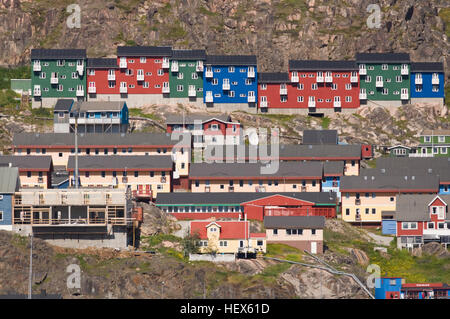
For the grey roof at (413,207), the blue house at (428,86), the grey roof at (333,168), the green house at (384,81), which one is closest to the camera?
the grey roof at (413,207)

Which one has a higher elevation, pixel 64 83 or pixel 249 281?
pixel 64 83

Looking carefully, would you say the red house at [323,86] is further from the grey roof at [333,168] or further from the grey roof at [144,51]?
the grey roof at [333,168]

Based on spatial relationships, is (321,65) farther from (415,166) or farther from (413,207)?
(413,207)

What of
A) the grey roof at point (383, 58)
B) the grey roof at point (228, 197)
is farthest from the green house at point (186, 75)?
the grey roof at point (228, 197)

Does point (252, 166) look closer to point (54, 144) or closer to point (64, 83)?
point (54, 144)

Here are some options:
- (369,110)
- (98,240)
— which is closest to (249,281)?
(98,240)

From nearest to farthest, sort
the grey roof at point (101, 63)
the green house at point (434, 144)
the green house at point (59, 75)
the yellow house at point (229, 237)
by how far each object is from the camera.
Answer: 1. the yellow house at point (229, 237)
2. the green house at point (434, 144)
3. the green house at point (59, 75)
4. the grey roof at point (101, 63)

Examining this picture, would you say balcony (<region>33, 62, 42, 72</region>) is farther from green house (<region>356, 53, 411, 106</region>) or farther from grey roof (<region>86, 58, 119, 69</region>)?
green house (<region>356, 53, 411, 106</region>)
